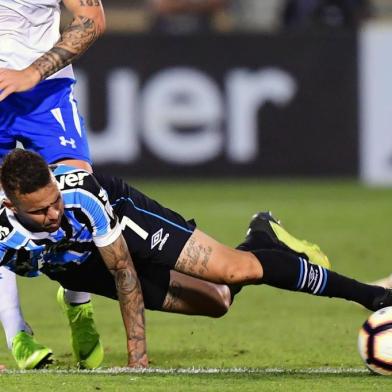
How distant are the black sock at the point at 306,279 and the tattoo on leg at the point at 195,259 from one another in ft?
0.92

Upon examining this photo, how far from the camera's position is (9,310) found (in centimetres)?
711

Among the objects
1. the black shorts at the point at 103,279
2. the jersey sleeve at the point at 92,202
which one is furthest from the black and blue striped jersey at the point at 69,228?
the black shorts at the point at 103,279

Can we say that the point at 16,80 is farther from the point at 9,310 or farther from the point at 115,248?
the point at 9,310

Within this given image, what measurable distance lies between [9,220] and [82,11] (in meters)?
1.47

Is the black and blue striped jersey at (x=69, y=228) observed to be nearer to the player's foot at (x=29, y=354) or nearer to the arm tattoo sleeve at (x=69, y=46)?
the player's foot at (x=29, y=354)

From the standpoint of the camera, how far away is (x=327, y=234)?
1288cm

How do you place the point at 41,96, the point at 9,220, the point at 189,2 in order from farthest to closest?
1. the point at 189,2
2. the point at 41,96
3. the point at 9,220

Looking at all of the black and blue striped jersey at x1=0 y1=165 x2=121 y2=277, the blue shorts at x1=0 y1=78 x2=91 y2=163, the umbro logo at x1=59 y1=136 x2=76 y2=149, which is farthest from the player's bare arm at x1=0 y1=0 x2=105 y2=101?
the black and blue striped jersey at x1=0 y1=165 x2=121 y2=277

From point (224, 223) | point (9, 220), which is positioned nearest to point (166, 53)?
point (224, 223)

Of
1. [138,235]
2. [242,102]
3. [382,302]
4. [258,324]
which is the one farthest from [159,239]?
[242,102]

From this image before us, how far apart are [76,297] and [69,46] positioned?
1333 millimetres

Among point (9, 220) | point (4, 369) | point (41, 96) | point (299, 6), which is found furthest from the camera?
point (299, 6)

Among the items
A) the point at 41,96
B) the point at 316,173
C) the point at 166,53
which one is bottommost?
the point at 316,173

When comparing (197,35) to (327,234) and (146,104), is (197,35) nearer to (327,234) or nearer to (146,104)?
(146,104)
